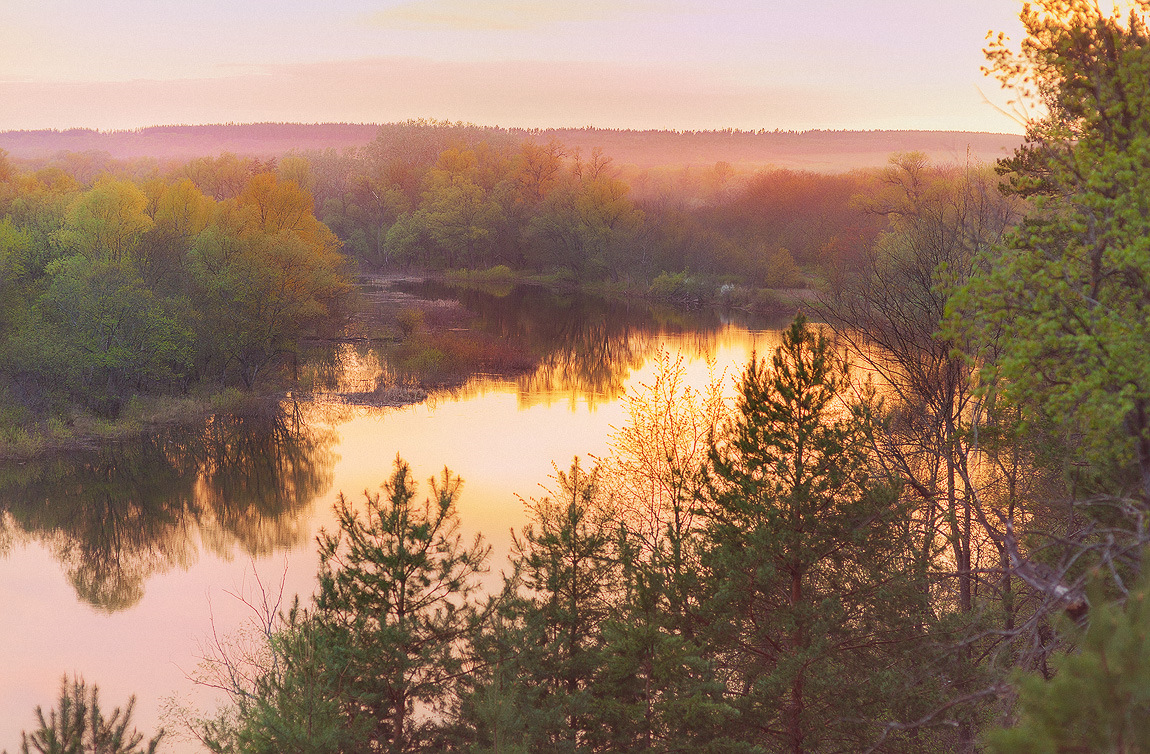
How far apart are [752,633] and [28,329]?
127 ft

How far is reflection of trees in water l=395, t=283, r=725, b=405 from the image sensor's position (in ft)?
170

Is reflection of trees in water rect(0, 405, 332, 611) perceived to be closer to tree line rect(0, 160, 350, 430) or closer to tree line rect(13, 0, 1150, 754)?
tree line rect(0, 160, 350, 430)

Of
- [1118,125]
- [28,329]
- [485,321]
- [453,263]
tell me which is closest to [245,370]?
[28,329]

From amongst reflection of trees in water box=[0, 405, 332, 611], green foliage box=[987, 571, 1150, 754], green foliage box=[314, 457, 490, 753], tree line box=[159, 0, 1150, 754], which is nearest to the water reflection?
reflection of trees in water box=[0, 405, 332, 611]

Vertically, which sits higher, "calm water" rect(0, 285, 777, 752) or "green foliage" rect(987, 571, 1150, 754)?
"green foliage" rect(987, 571, 1150, 754)

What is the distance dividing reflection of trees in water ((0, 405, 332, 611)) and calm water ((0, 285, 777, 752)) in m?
0.08

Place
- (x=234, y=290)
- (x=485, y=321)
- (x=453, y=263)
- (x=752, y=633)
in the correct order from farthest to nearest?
(x=453, y=263) < (x=485, y=321) < (x=234, y=290) < (x=752, y=633)

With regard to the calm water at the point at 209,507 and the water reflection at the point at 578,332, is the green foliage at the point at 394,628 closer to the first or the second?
the calm water at the point at 209,507

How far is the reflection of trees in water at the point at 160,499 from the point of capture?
30.1 m

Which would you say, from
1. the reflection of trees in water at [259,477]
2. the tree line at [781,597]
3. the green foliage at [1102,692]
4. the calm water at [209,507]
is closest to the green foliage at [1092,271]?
the tree line at [781,597]

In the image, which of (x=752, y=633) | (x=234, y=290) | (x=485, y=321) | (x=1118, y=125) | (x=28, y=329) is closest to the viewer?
(x=1118, y=125)

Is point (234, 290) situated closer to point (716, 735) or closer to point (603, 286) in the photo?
point (716, 735)

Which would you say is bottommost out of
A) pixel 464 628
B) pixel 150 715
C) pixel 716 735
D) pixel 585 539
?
pixel 150 715

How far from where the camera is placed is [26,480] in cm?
3562
